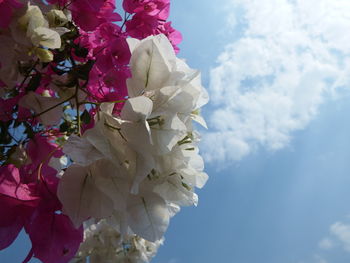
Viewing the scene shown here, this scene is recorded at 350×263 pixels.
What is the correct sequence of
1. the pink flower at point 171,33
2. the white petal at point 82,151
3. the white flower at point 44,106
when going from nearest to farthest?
the white petal at point 82,151 < the white flower at point 44,106 < the pink flower at point 171,33

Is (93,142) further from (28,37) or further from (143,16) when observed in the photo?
(143,16)

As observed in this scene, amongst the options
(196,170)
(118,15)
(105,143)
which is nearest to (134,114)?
(105,143)

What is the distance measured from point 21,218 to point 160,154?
0.61 ft

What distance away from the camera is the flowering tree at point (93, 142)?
387 mm

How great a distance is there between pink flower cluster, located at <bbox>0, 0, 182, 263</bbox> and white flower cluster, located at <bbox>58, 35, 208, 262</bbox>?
2.1 inches

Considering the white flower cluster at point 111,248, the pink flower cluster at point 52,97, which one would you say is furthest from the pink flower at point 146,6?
the white flower cluster at point 111,248

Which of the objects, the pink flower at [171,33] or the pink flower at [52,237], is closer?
the pink flower at [52,237]

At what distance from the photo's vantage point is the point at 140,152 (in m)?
0.38

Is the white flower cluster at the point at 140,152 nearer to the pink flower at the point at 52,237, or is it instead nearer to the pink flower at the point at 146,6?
the pink flower at the point at 52,237

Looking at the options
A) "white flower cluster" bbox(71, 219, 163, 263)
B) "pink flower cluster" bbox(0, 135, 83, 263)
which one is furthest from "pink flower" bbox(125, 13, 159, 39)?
"white flower cluster" bbox(71, 219, 163, 263)

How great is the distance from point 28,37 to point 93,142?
178mm

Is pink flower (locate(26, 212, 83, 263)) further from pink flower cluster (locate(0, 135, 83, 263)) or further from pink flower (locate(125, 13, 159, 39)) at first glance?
pink flower (locate(125, 13, 159, 39))

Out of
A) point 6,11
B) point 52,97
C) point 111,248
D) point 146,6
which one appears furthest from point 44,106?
point 111,248

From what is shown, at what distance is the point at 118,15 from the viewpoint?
0.61 metres
